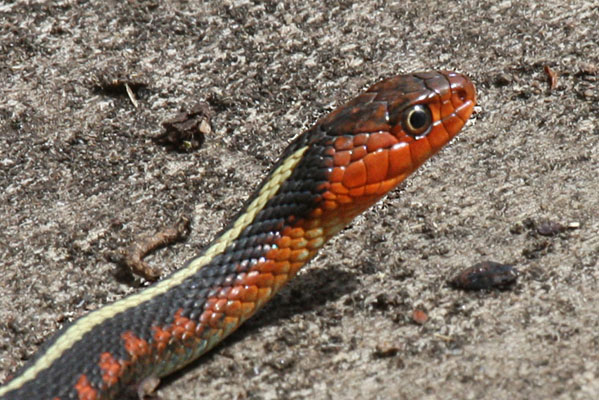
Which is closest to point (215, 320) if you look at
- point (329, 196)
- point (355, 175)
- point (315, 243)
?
point (315, 243)

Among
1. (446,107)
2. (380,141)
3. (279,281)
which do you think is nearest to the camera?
(279,281)

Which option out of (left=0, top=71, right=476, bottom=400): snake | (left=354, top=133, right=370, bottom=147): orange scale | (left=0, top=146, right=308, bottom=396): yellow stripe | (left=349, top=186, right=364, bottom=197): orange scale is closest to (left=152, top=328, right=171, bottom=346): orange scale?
(left=0, top=71, right=476, bottom=400): snake

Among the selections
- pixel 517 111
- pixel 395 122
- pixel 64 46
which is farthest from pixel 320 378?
pixel 64 46

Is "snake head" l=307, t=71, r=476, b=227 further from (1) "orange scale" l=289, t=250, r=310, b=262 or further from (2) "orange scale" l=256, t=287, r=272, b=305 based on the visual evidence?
(2) "orange scale" l=256, t=287, r=272, b=305

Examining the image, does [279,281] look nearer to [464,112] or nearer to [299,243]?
[299,243]

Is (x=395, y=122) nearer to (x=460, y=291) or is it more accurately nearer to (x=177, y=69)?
(x=460, y=291)
